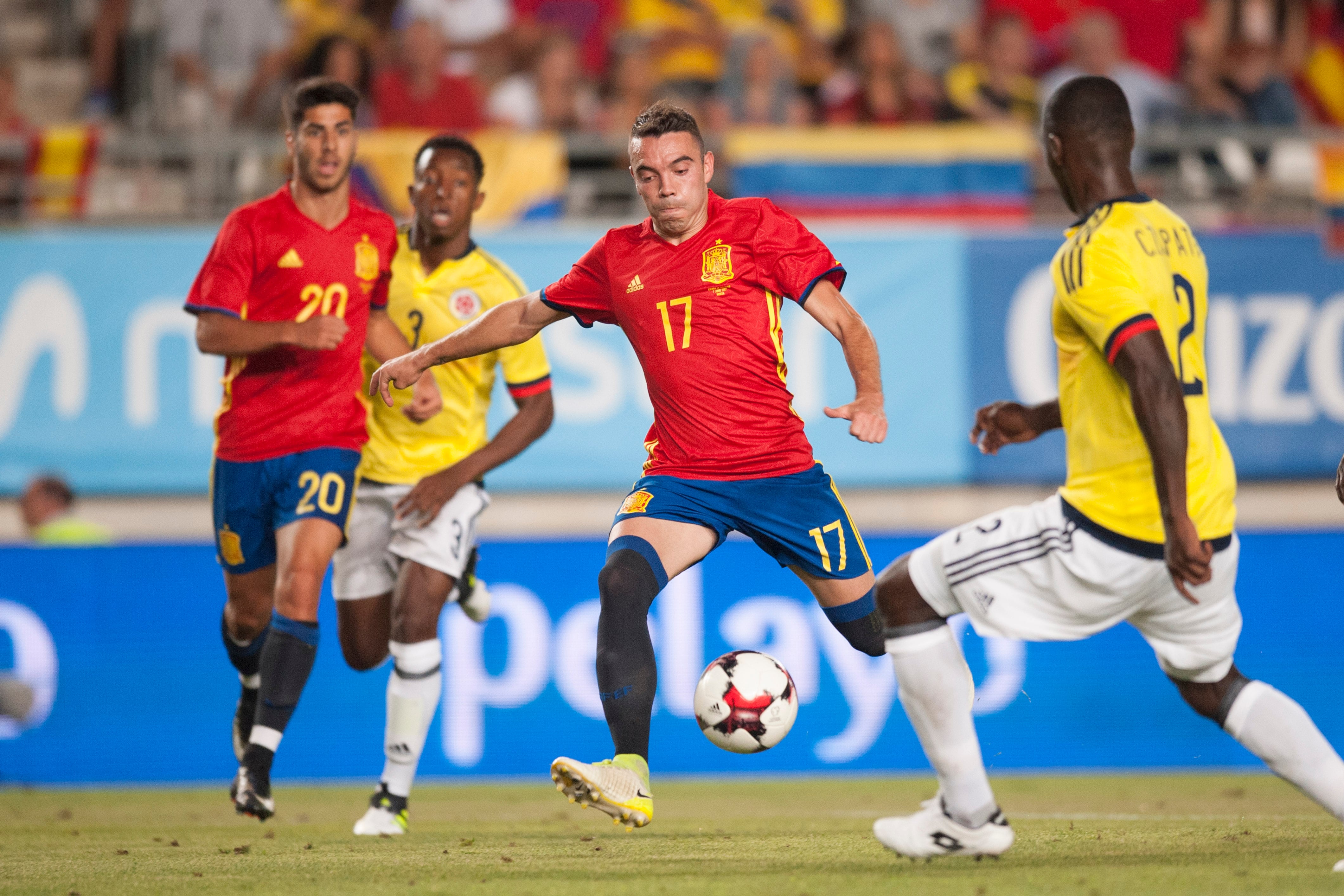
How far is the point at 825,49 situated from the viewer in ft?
42.8

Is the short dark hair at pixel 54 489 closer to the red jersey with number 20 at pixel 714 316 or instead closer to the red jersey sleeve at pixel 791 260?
the red jersey with number 20 at pixel 714 316

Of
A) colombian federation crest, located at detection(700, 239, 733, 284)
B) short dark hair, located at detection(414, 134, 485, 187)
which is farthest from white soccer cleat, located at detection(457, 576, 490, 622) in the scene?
colombian federation crest, located at detection(700, 239, 733, 284)

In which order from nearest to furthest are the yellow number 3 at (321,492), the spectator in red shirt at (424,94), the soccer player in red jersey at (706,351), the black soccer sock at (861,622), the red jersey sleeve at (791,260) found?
the soccer player in red jersey at (706,351) < the red jersey sleeve at (791,260) < the black soccer sock at (861,622) < the yellow number 3 at (321,492) < the spectator in red shirt at (424,94)

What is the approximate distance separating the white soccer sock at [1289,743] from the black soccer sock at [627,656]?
5.69ft

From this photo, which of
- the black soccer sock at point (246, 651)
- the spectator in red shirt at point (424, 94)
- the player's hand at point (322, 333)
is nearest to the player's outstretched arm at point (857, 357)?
the player's hand at point (322, 333)

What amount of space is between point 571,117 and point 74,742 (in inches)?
226

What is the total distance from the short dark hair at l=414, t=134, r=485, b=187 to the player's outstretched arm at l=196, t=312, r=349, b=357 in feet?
3.30

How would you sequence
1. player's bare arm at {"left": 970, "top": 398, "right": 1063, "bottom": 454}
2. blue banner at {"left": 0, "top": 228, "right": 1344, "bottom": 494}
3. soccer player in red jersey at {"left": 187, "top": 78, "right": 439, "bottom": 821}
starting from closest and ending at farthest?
player's bare arm at {"left": 970, "top": 398, "right": 1063, "bottom": 454}, soccer player in red jersey at {"left": 187, "top": 78, "right": 439, "bottom": 821}, blue banner at {"left": 0, "top": 228, "right": 1344, "bottom": 494}

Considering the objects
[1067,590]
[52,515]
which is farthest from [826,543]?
[52,515]

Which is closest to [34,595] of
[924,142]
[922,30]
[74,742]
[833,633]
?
[74,742]

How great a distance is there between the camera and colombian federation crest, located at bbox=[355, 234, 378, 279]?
265 inches

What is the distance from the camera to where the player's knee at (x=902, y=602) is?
15.5 feet

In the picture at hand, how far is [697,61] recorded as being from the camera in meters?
12.6

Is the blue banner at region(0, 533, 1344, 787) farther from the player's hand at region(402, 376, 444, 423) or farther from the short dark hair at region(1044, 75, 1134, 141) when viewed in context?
the short dark hair at region(1044, 75, 1134, 141)
